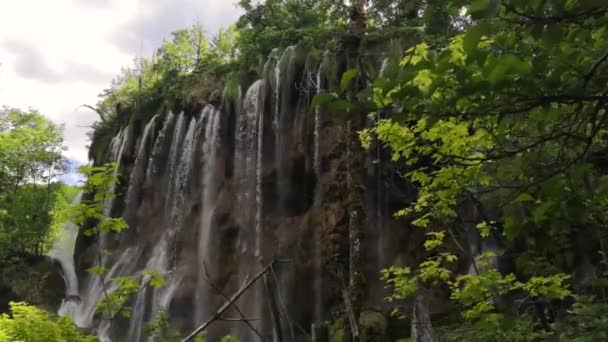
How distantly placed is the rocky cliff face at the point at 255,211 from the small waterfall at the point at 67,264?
27 centimetres

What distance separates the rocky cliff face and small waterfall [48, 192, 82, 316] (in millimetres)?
275

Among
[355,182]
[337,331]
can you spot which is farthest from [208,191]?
[355,182]

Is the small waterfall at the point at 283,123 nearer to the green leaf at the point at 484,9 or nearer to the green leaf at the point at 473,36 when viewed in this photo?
the green leaf at the point at 473,36

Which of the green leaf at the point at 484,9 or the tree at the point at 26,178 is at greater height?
the tree at the point at 26,178

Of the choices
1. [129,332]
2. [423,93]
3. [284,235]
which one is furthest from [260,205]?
[423,93]

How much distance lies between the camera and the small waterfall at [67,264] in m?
21.2

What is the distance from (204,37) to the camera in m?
39.0

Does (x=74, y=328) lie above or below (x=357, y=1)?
below

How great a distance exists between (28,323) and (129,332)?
14.5m

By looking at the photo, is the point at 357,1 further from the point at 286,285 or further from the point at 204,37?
the point at 204,37

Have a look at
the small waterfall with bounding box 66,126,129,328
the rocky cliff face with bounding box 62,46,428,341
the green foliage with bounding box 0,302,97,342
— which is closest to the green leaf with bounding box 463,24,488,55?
the green foliage with bounding box 0,302,97,342

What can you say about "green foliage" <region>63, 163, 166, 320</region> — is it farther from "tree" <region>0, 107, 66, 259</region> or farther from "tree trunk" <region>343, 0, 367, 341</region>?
"tree" <region>0, 107, 66, 259</region>

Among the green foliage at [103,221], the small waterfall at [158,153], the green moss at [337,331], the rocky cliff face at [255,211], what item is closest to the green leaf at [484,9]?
the green foliage at [103,221]

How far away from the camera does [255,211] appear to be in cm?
1775
